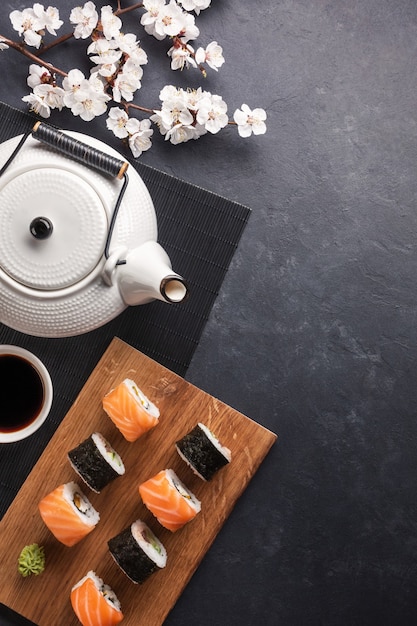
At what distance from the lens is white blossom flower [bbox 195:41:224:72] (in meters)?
1.64

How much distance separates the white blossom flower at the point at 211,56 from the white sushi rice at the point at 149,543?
1.09 m

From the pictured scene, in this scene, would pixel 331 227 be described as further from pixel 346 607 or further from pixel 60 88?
pixel 346 607

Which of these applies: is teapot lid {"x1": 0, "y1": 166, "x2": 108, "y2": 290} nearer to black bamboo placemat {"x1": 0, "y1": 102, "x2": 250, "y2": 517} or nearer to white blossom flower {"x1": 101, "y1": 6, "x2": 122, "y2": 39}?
black bamboo placemat {"x1": 0, "y1": 102, "x2": 250, "y2": 517}

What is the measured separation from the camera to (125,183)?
4.05 feet

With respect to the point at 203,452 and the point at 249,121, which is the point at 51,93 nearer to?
the point at 249,121

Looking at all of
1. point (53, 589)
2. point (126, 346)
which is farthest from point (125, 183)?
point (53, 589)

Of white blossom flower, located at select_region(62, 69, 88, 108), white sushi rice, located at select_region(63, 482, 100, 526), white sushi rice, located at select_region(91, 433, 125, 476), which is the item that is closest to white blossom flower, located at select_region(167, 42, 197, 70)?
white blossom flower, located at select_region(62, 69, 88, 108)

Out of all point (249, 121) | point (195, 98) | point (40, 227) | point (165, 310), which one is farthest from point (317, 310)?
point (40, 227)

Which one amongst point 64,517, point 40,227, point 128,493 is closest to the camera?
point 40,227

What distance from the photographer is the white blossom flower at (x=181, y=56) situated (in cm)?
164

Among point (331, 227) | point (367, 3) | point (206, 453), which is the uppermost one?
point (367, 3)

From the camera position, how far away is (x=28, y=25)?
1.61 m

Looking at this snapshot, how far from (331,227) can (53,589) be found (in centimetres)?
108

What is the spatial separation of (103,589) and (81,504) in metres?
0.20
